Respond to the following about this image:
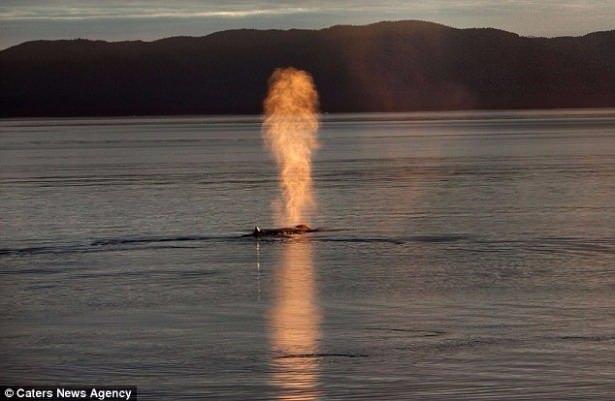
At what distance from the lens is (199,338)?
24203mm

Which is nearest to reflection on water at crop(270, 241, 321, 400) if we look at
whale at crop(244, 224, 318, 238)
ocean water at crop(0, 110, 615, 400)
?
ocean water at crop(0, 110, 615, 400)

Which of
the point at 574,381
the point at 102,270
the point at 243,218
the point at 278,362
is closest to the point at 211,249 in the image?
the point at 102,270

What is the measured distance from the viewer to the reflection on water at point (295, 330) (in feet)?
66.8

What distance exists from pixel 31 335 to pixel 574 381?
32.8 feet

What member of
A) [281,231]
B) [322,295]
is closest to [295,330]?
[322,295]

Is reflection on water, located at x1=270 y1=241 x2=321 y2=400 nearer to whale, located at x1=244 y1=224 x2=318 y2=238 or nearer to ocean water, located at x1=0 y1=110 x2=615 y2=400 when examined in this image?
ocean water, located at x1=0 y1=110 x2=615 y2=400

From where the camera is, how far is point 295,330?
2498 cm

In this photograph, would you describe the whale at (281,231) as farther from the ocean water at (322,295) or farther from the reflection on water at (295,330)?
the reflection on water at (295,330)

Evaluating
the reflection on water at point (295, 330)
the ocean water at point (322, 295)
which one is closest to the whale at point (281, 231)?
the ocean water at point (322, 295)

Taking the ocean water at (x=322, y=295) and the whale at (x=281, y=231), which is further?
the whale at (x=281, y=231)

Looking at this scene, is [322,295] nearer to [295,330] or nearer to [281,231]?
[295,330]

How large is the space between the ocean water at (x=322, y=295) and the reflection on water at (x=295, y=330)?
0.21 ft

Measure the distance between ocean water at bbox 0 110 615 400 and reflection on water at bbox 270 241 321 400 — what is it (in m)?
0.06

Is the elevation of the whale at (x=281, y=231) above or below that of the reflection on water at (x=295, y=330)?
above
